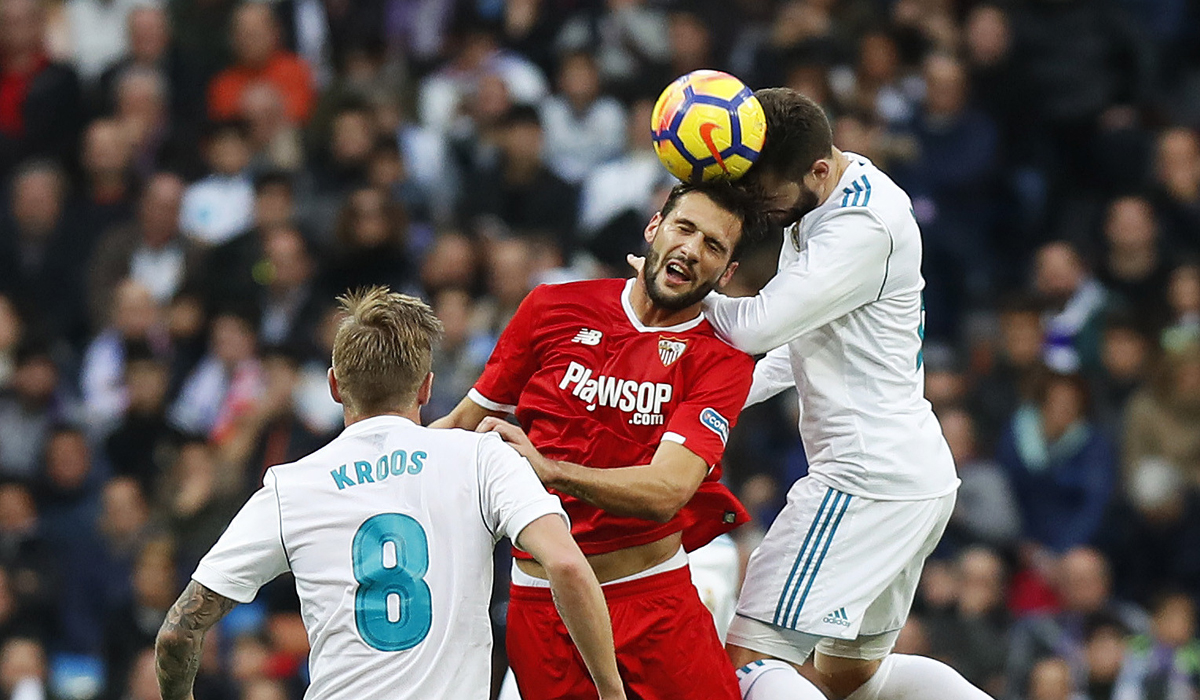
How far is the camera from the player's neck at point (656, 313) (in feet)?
18.0

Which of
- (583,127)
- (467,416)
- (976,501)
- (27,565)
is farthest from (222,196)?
(467,416)

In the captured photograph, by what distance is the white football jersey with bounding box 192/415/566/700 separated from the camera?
4.68 m

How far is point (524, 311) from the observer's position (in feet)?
18.4

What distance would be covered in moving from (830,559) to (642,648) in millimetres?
737

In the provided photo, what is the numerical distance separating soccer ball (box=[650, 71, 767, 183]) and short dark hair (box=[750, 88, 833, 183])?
0.15 feet

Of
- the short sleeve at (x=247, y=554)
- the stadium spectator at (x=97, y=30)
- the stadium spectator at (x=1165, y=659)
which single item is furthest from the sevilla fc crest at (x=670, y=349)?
the stadium spectator at (x=97, y=30)

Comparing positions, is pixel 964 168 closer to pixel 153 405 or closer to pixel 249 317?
pixel 249 317

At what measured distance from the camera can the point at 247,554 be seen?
15.4 ft

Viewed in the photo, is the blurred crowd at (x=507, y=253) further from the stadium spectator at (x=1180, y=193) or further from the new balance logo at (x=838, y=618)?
the new balance logo at (x=838, y=618)

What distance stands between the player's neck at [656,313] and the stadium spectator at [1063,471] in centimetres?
543

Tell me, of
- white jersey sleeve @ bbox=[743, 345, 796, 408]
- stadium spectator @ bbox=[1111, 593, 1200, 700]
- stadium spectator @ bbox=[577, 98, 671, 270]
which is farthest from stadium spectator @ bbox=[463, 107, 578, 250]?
white jersey sleeve @ bbox=[743, 345, 796, 408]

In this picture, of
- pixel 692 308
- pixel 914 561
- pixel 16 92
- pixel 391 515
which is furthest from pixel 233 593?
pixel 16 92

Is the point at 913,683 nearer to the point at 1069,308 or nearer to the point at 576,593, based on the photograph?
the point at 576,593

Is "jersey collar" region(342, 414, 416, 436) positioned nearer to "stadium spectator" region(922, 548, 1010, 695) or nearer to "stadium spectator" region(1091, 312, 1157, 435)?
"stadium spectator" region(922, 548, 1010, 695)
